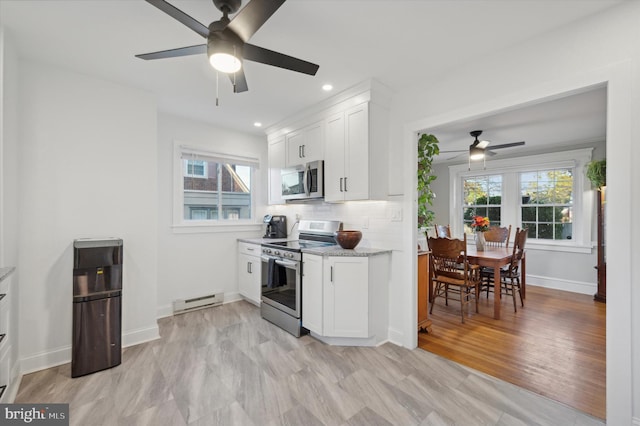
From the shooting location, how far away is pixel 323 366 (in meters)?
2.47

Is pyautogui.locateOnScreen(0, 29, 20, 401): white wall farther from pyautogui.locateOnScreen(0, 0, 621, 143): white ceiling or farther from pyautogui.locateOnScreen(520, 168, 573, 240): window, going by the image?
pyautogui.locateOnScreen(520, 168, 573, 240): window

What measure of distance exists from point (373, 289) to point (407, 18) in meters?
2.21

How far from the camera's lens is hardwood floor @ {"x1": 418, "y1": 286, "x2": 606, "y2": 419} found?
2.19 m

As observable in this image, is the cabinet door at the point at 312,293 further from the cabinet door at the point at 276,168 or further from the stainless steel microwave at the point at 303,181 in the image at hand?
the cabinet door at the point at 276,168

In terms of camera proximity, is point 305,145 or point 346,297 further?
point 305,145

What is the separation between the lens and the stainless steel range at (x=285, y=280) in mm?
3084

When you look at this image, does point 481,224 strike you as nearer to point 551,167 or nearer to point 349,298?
point 551,167

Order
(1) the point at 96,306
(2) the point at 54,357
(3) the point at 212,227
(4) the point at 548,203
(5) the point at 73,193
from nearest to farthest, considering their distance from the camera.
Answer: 1. (1) the point at 96,306
2. (2) the point at 54,357
3. (5) the point at 73,193
4. (3) the point at 212,227
5. (4) the point at 548,203

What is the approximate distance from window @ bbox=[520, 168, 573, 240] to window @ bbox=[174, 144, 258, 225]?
16.3ft

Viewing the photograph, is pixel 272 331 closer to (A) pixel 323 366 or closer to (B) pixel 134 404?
(A) pixel 323 366

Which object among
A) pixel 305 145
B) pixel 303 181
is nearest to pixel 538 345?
pixel 303 181

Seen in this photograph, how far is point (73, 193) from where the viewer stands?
104 inches

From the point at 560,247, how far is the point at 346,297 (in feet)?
14.6

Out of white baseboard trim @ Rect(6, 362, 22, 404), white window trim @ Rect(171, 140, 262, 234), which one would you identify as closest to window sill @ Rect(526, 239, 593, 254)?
white window trim @ Rect(171, 140, 262, 234)
